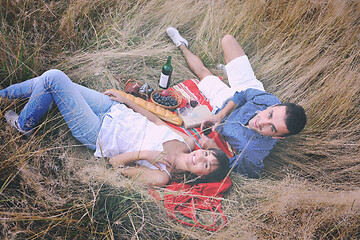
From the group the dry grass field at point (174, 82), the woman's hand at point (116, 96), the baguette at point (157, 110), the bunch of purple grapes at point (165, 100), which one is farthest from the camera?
the bunch of purple grapes at point (165, 100)

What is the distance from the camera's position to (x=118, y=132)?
2609 mm

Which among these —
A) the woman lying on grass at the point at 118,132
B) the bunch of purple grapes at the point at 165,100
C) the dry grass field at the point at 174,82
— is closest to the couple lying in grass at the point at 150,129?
the woman lying on grass at the point at 118,132

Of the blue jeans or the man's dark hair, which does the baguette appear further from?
the man's dark hair

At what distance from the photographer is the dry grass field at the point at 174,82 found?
1.88 meters

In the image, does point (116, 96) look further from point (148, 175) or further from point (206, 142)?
point (206, 142)

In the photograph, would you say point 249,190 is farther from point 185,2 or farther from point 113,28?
point 185,2

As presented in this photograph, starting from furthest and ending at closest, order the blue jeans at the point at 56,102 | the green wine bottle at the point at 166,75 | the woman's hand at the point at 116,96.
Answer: the green wine bottle at the point at 166,75, the woman's hand at the point at 116,96, the blue jeans at the point at 56,102

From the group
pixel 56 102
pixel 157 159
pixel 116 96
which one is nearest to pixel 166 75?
pixel 116 96

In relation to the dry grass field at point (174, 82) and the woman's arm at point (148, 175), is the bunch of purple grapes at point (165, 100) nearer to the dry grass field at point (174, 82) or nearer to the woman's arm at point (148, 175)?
the dry grass field at point (174, 82)

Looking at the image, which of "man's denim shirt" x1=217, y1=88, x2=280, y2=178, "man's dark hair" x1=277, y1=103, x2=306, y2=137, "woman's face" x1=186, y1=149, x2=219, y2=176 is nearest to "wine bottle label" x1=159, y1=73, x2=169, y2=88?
"man's denim shirt" x1=217, y1=88, x2=280, y2=178

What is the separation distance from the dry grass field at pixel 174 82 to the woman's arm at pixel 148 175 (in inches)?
4.5

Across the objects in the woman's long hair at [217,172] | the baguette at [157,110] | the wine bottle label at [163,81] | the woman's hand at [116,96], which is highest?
the wine bottle label at [163,81]

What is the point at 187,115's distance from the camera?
10.9 ft

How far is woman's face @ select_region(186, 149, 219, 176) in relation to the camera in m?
2.51
